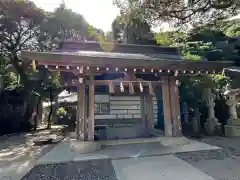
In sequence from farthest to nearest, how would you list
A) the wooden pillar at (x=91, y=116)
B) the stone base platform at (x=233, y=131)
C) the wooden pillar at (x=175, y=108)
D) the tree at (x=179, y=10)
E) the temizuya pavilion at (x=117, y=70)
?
1. the stone base platform at (x=233, y=131)
2. the tree at (x=179, y=10)
3. the wooden pillar at (x=175, y=108)
4. the wooden pillar at (x=91, y=116)
5. the temizuya pavilion at (x=117, y=70)

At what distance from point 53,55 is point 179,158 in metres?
4.57

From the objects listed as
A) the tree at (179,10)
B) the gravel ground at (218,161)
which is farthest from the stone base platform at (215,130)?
the tree at (179,10)

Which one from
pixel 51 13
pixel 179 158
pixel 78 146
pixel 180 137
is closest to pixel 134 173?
pixel 179 158

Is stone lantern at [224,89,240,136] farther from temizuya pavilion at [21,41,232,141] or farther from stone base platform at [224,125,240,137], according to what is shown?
temizuya pavilion at [21,41,232,141]

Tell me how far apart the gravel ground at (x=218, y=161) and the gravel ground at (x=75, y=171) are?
2.19 meters

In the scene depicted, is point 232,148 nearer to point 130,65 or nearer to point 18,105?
point 130,65

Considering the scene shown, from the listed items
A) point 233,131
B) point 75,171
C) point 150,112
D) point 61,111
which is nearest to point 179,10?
point 150,112

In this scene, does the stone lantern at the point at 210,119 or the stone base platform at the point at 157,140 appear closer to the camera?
the stone base platform at the point at 157,140

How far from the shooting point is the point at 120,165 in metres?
4.52

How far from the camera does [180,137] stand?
21.1 ft

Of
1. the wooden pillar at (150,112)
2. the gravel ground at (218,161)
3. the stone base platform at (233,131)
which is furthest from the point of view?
the wooden pillar at (150,112)

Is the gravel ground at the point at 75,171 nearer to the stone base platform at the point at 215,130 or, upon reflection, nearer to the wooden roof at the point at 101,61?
the wooden roof at the point at 101,61

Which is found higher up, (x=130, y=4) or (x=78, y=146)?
(x=130, y=4)

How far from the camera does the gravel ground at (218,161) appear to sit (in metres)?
3.86
